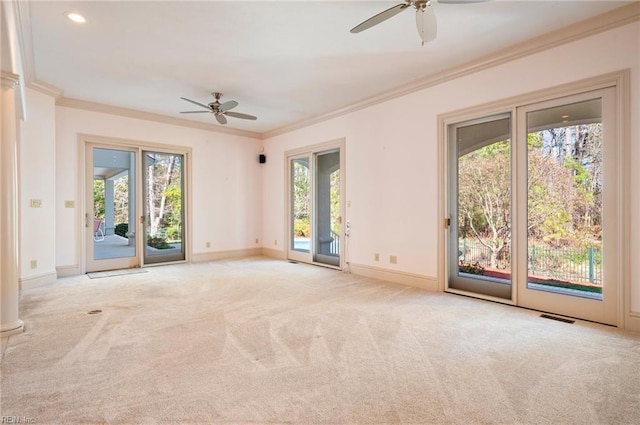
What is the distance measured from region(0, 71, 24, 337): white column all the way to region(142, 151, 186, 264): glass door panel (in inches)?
129

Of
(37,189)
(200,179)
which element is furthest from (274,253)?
(37,189)

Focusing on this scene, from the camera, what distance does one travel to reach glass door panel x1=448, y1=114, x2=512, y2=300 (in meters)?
4.00

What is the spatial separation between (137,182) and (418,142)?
16.5 ft

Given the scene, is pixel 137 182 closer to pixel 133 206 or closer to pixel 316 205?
pixel 133 206

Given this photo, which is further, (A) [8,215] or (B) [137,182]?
(B) [137,182]

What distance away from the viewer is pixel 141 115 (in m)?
6.19

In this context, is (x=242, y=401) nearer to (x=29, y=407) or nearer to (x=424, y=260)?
(x=29, y=407)

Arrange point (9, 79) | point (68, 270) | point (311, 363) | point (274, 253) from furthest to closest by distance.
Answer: point (274, 253) → point (68, 270) → point (9, 79) → point (311, 363)

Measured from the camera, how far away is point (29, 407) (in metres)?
1.91

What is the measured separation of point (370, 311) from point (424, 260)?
1.41 meters

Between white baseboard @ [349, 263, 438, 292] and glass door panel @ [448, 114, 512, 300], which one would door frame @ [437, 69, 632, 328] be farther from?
white baseboard @ [349, 263, 438, 292]

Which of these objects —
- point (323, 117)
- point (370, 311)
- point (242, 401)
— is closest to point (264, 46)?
point (323, 117)

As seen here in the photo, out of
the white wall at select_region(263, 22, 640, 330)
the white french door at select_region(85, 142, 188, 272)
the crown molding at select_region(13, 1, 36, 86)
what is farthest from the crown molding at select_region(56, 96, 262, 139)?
the white wall at select_region(263, 22, 640, 330)

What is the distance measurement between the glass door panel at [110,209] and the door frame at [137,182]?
0.21 ft
